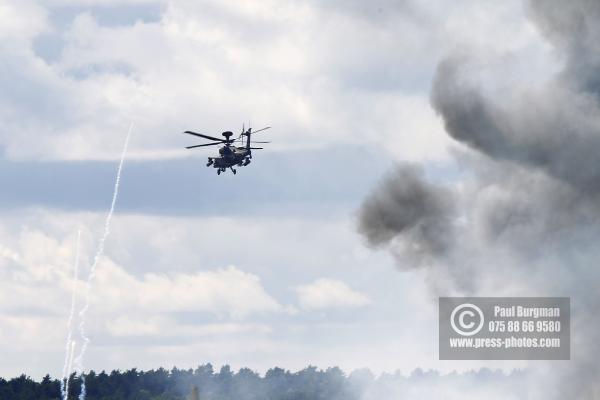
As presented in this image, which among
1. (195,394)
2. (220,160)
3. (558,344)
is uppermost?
(220,160)

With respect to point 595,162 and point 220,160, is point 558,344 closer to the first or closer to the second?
point 595,162

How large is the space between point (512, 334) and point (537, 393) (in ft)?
29.6

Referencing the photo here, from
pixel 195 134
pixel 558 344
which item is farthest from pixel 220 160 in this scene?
pixel 558 344

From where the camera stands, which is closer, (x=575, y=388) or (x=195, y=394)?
(x=195, y=394)

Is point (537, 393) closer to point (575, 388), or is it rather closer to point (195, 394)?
point (575, 388)

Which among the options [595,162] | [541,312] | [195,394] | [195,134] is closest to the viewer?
[195,394]

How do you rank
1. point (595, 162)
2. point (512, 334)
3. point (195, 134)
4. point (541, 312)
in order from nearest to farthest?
point (195, 134) → point (595, 162) → point (541, 312) → point (512, 334)

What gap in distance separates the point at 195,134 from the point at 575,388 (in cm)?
6554

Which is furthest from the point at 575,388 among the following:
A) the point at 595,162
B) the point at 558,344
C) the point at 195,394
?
the point at 195,394

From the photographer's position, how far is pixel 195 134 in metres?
154

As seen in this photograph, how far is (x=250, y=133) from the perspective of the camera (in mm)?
162375

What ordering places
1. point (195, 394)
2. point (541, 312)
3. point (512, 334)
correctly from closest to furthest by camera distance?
point (195, 394) < point (541, 312) < point (512, 334)

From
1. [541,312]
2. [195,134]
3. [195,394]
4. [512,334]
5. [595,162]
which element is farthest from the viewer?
[512,334]

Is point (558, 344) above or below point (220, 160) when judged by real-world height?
below
